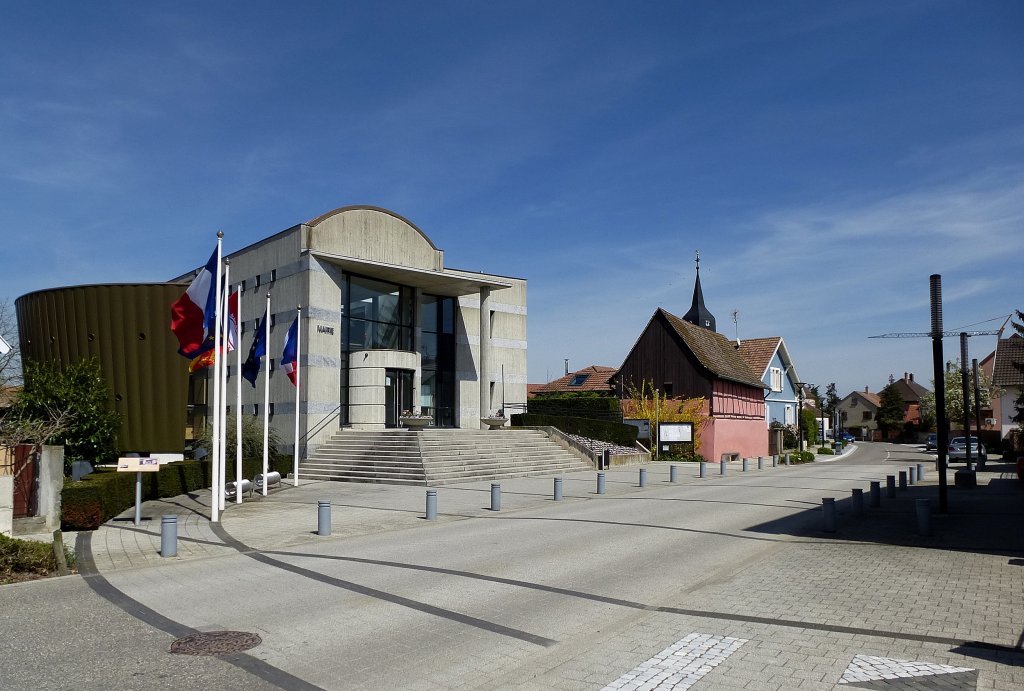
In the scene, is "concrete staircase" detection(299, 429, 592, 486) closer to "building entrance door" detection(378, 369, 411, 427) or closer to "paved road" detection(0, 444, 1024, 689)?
"building entrance door" detection(378, 369, 411, 427)

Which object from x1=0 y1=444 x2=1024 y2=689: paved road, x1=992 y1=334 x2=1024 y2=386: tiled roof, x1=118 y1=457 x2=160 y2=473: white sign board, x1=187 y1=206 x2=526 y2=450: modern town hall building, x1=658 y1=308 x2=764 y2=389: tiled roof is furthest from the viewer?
x1=658 y1=308 x2=764 y2=389: tiled roof

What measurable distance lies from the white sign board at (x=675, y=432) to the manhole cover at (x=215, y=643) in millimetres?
33516

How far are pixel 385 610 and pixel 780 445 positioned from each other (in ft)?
181

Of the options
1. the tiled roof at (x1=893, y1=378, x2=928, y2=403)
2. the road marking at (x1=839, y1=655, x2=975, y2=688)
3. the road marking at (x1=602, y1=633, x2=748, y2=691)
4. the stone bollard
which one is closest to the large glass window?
the stone bollard

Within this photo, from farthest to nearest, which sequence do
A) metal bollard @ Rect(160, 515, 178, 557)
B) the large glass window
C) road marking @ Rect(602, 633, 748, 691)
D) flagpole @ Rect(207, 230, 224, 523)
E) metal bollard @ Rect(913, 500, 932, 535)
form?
the large glass window → flagpole @ Rect(207, 230, 224, 523) → metal bollard @ Rect(913, 500, 932, 535) → metal bollard @ Rect(160, 515, 178, 557) → road marking @ Rect(602, 633, 748, 691)

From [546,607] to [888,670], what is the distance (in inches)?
146

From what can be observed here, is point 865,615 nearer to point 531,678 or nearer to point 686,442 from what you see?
point 531,678

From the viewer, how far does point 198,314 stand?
17.4 m

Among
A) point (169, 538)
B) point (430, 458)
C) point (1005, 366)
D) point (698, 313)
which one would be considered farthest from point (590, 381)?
point (169, 538)

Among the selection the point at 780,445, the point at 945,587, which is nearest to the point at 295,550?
the point at 945,587

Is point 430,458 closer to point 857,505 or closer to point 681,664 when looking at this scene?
point 857,505

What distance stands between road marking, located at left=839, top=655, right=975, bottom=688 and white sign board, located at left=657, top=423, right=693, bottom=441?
33.1 meters

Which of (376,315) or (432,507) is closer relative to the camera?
(432,507)

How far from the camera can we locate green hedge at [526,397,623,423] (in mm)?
42969
